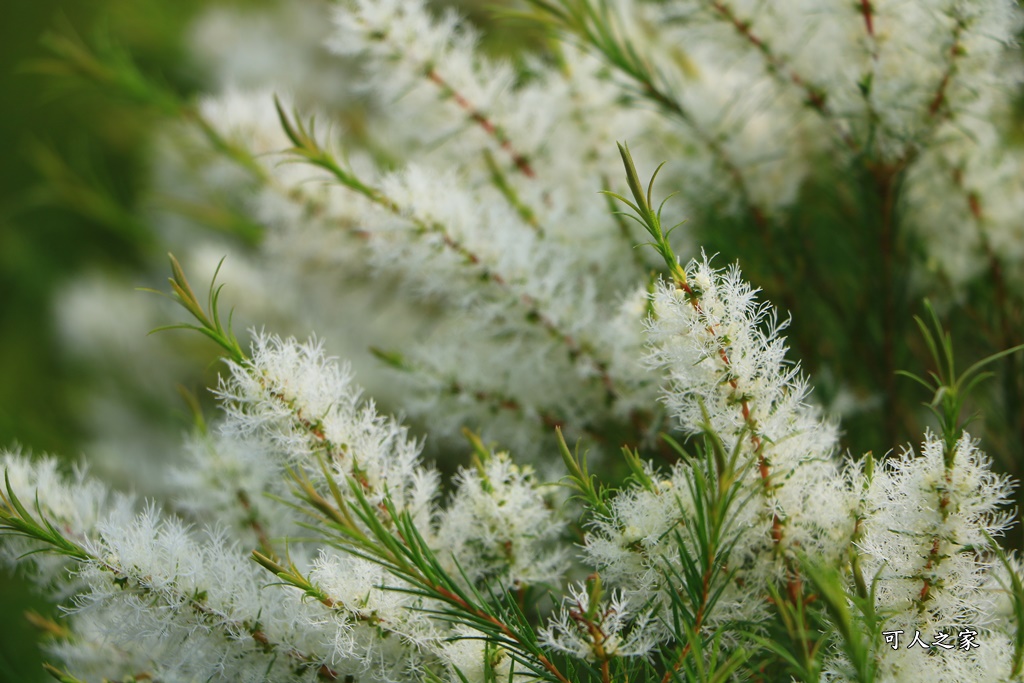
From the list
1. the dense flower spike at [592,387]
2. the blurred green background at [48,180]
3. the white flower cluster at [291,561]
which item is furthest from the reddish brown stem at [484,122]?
the blurred green background at [48,180]

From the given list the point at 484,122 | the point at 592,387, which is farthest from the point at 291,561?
the point at 484,122

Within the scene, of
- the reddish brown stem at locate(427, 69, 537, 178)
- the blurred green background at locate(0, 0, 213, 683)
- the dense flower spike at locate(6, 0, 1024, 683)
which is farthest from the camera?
the blurred green background at locate(0, 0, 213, 683)

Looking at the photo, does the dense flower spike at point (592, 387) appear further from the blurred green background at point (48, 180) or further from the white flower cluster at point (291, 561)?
the blurred green background at point (48, 180)

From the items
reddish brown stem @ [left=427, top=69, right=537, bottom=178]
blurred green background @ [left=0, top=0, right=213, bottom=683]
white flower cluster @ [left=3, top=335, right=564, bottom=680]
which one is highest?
blurred green background @ [left=0, top=0, right=213, bottom=683]

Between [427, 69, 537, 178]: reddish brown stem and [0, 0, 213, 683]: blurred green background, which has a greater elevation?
[0, 0, 213, 683]: blurred green background

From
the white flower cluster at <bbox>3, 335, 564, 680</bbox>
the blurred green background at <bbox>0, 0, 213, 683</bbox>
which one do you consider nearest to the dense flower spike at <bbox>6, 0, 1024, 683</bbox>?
the white flower cluster at <bbox>3, 335, 564, 680</bbox>

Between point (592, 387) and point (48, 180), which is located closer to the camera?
point (592, 387)

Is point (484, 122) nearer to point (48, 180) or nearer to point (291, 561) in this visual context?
point (291, 561)

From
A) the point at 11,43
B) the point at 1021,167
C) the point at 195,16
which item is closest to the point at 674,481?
the point at 1021,167

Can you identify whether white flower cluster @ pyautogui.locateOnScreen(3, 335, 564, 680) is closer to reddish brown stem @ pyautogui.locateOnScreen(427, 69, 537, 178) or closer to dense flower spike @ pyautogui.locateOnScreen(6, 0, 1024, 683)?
dense flower spike @ pyautogui.locateOnScreen(6, 0, 1024, 683)

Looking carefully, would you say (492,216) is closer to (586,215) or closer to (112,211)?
(586,215)

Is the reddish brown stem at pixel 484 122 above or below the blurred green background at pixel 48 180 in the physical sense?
below

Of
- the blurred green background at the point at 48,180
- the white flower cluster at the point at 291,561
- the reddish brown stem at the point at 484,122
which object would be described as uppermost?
the blurred green background at the point at 48,180
